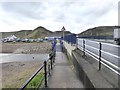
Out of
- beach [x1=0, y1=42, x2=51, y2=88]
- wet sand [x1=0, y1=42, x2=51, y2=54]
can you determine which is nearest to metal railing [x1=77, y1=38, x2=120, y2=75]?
beach [x1=0, y1=42, x2=51, y2=88]

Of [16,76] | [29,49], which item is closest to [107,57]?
[16,76]

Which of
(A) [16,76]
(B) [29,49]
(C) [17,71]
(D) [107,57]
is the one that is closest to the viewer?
(D) [107,57]

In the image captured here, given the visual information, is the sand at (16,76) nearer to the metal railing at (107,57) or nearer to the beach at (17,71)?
the beach at (17,71)

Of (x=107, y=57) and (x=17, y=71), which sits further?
(x=17, y=71)

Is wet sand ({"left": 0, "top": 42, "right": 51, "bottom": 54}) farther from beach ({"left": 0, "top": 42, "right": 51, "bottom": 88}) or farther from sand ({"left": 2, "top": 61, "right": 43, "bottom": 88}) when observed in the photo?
sand ({"left": 2, "top": 61, "right": 43, "bottom": 88})

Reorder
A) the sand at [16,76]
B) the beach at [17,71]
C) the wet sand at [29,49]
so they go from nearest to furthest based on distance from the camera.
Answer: the sand at [16,76] → the beach at [17,71] → the wet sand at [29,49]

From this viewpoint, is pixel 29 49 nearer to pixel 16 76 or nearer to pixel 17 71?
pixel 17 71

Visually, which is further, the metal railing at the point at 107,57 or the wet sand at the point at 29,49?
the wet sand at the point at 29,49

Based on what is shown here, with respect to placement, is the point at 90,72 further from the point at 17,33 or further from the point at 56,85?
the point at 17,33

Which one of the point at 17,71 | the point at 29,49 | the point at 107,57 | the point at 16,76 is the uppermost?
the point at 107,57

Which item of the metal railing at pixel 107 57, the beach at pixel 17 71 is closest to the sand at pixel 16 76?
the beach at pixel 17 71

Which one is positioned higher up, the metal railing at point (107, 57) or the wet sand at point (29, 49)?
the metal railing at point (107, 57)

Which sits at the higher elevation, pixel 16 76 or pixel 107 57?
pixel 107 57

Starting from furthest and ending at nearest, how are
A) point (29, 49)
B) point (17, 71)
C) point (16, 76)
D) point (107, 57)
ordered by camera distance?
1. point (29, 49)
2. point (17, 71)
3. point (16, 76)
4. point (107, 57)
